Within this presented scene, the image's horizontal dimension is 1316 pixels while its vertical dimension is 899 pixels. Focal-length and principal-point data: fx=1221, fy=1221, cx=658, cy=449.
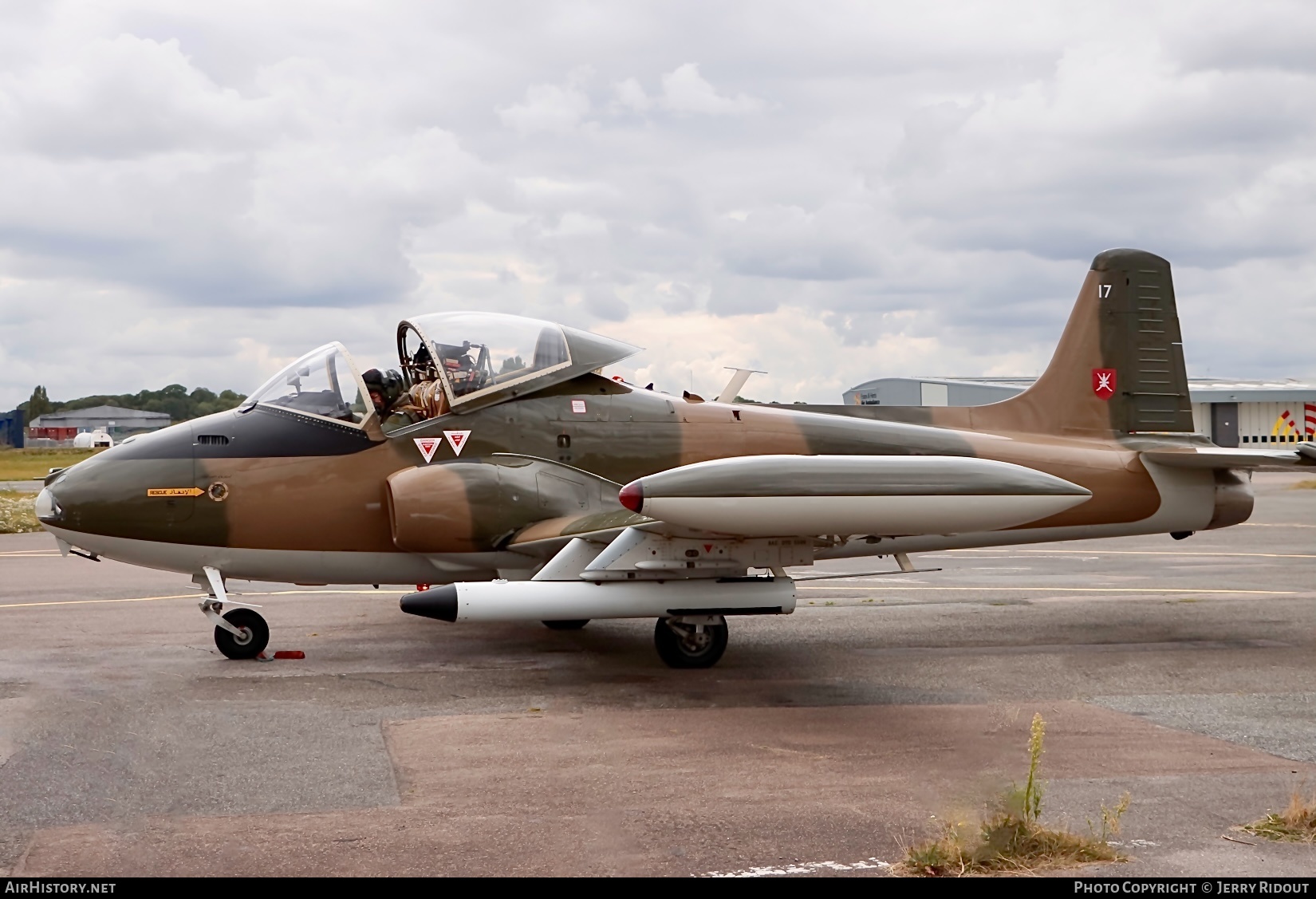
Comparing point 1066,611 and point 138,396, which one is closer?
point 1066,611

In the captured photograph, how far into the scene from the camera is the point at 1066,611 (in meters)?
12.8

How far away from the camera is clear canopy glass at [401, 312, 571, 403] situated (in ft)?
33.5

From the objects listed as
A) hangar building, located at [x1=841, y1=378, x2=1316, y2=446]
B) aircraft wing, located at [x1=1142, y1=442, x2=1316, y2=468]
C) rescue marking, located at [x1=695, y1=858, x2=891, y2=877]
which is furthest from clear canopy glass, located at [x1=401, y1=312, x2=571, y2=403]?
hangar building, located at [x1=841, y1=378, x2=1316, y2=446]

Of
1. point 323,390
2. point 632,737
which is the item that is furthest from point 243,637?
point 632,737

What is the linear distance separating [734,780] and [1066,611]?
7.59 metres

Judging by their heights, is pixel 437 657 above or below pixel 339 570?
below

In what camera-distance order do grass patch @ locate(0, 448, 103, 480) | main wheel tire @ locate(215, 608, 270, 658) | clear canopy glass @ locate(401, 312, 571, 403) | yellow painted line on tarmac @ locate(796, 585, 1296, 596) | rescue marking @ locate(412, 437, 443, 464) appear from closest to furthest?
1. main wheel tire @ locate(215, 608, 270, 658)
2. rescue marking @ locate(412, 437, 443, 464)
3. clear canopy glass @ locate(401, 312, 571, 403)
4. yellow painted line on tarmac @ locate(796, 585, 1296, 596)
5. grass patch @ locate(0, 448, 103, 480)

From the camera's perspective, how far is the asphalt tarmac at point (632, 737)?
202 inches

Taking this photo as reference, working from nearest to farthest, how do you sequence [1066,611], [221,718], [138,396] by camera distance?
[221,718] → [1066,611] → [138,396]

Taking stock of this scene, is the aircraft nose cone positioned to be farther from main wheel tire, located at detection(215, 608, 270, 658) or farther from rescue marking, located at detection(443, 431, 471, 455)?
rescue marking, located at detection(443, 431, 471, 455)

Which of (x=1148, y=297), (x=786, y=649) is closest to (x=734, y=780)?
(x=786, y=649)

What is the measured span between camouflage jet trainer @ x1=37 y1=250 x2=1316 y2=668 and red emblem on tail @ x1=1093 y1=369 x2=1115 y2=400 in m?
0.61

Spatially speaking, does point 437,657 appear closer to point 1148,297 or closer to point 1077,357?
point 1077,357

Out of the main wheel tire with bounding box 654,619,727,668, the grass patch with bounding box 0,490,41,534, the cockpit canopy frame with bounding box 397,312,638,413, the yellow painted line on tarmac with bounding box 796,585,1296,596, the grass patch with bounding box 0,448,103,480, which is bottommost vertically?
the yellow painted line on tarmac with bounding box 796,585,1296,596
